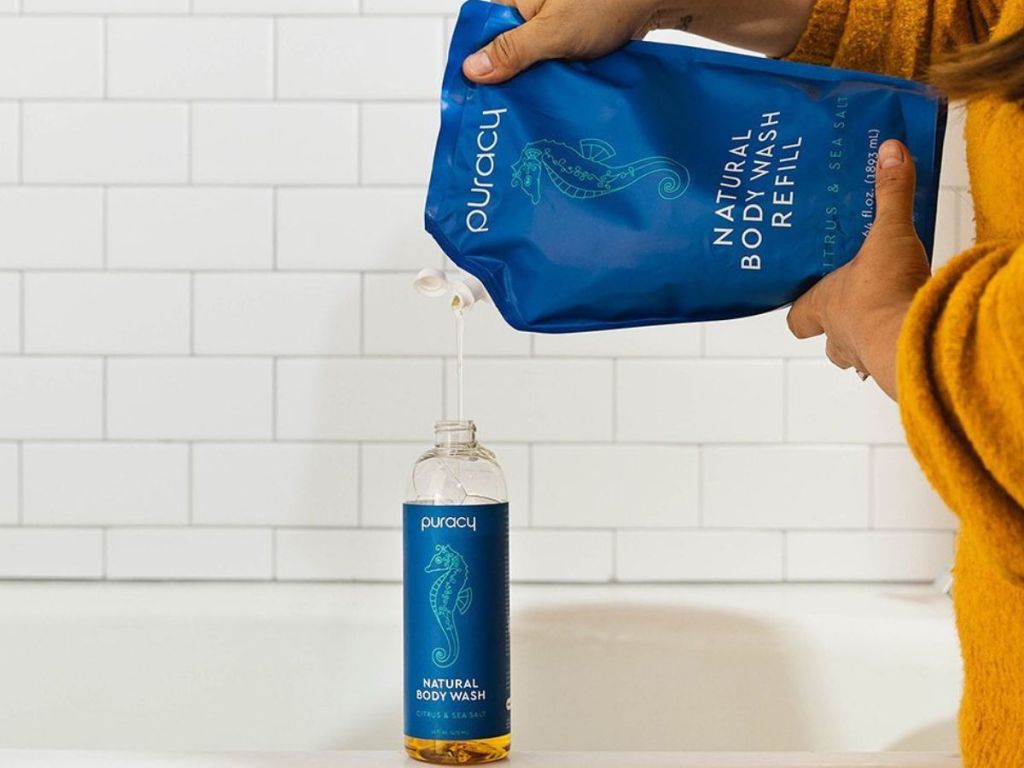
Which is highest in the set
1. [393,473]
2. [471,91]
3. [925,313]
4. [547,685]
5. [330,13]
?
[330,13]

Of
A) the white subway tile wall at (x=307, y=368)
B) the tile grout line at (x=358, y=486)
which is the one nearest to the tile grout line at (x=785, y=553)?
the white subway tile wall at (x=307, y=368)

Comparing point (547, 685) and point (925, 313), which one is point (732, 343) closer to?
point (547, 685)

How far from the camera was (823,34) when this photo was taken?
0.82 meters

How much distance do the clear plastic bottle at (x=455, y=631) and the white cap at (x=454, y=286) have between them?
0.14 metres

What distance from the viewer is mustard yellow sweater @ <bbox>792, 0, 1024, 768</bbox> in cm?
51

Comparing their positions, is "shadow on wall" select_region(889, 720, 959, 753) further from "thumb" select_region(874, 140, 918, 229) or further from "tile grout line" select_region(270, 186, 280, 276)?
"tile grout line" select_region(270, 186, 280, 276)

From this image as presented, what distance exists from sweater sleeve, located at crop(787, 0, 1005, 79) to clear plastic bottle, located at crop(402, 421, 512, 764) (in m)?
0.39

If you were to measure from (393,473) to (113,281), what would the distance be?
0.37m

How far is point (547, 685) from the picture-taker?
124cm

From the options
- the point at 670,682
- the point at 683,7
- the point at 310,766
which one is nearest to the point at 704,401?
the point at 670,682

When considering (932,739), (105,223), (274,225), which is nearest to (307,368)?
(274,225)

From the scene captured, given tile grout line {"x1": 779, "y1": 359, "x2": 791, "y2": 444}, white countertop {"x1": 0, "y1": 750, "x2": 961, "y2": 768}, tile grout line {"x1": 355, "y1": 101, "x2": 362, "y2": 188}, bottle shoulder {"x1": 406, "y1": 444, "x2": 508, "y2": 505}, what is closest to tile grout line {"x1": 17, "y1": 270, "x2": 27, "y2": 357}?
tile grout line {"x1": 355, "y1": 101, "x2": 362, "y2": 188}

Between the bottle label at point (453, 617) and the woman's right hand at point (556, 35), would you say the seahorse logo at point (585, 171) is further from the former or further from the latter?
the bottle label at point (453, 617)

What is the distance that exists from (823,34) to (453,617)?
466 mm
